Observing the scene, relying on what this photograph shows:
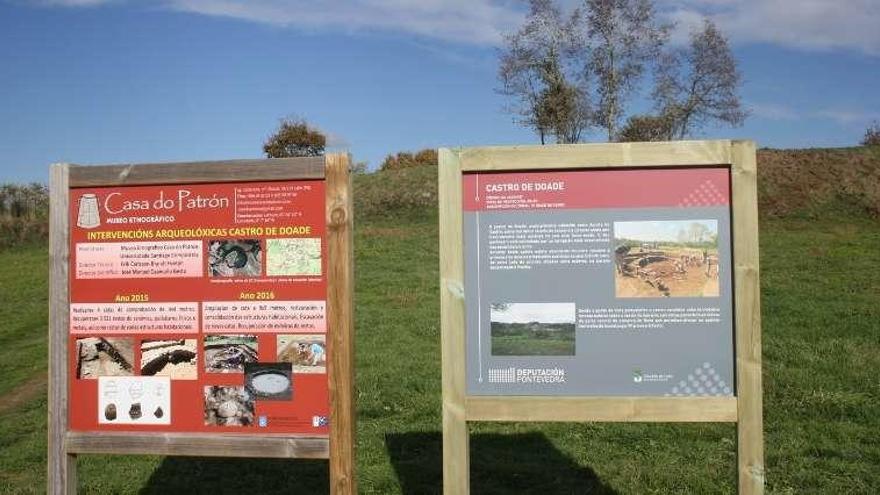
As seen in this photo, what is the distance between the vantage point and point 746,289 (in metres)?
4.65

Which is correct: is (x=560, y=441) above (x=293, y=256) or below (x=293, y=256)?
below

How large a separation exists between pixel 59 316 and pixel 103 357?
0.38m

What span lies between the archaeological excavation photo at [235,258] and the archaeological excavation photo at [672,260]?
2.07m

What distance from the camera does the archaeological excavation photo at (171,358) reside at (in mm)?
5082

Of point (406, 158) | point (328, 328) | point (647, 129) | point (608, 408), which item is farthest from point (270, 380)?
point (406, 158)

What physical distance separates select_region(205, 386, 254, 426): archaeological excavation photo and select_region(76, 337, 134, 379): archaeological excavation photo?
553mm

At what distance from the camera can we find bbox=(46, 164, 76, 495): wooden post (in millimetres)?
5250

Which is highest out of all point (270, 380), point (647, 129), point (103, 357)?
point (647, 129)

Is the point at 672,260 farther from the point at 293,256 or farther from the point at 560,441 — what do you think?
the point at 560,441

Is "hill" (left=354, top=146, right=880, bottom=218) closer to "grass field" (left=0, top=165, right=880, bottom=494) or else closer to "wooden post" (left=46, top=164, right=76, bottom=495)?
"grass field" (left=0, top=165, right=880, bottom=494)

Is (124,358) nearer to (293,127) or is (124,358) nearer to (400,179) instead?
(400,179)

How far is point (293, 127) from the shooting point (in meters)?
61.0

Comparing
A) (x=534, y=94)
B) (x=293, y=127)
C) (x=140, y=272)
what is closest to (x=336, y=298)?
(x=140, y=272)

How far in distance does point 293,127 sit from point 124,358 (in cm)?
5723
